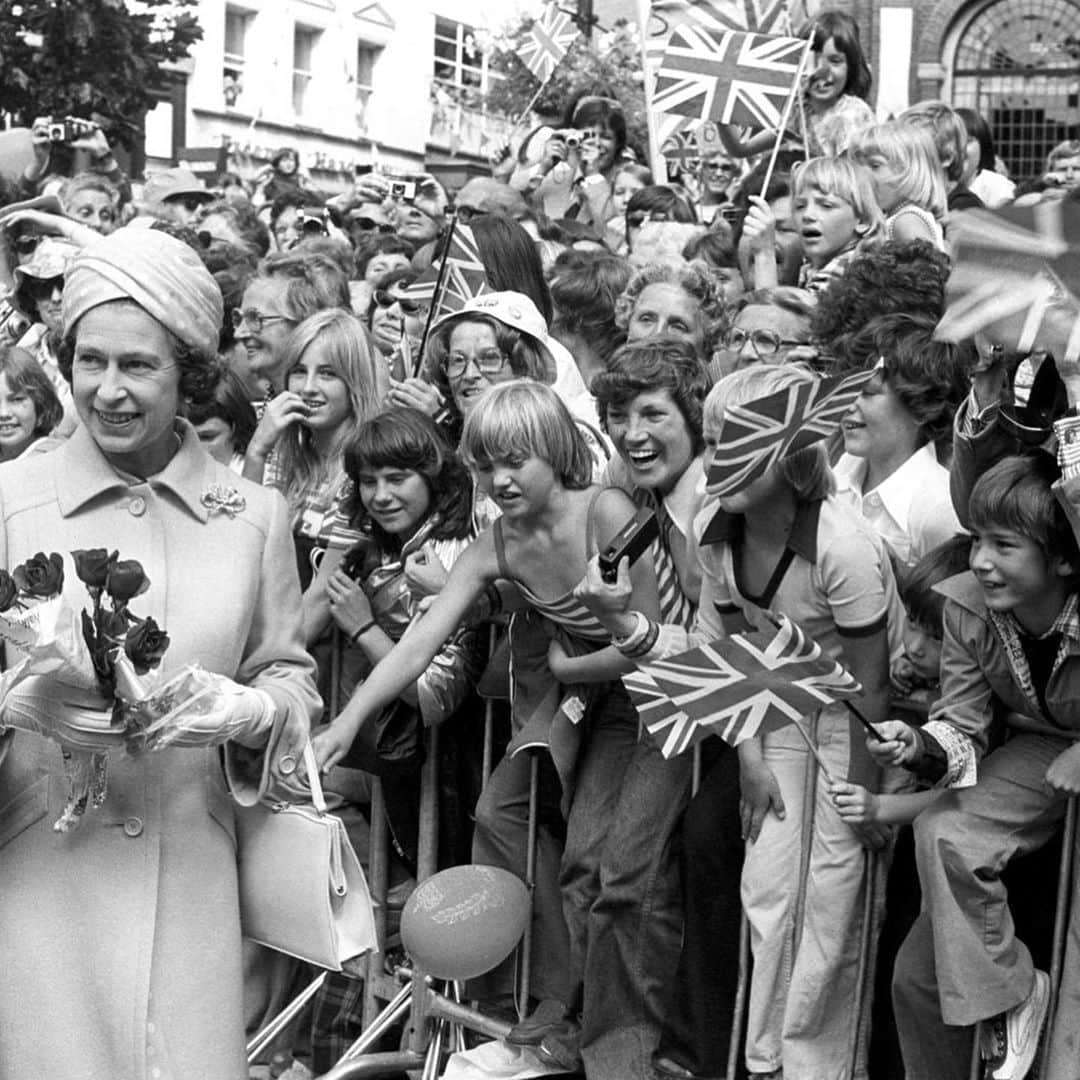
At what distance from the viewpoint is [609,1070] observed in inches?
194

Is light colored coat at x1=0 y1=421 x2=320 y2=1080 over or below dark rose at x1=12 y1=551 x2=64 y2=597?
below

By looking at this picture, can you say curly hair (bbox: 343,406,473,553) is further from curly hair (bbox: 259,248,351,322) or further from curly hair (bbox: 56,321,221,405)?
curly hair (bbox: 259,248,351,322)

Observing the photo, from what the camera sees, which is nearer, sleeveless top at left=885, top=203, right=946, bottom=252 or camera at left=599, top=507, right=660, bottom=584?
camera at left=599, top=507, right=660, bottom=584

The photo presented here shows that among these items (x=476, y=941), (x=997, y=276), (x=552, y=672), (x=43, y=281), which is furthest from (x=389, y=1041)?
(x=43, y=281)

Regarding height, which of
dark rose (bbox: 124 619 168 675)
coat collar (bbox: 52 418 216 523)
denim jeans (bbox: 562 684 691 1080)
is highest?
coat collar (bbox: 52 418 216 523)

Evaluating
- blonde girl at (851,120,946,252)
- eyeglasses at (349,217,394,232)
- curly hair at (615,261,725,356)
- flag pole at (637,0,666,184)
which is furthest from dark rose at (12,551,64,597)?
eyeglasses at (349,217,394,232)

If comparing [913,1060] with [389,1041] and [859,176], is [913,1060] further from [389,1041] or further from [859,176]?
[859,176]

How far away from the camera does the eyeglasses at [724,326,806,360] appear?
6117 mm

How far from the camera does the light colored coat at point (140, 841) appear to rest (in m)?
3.73

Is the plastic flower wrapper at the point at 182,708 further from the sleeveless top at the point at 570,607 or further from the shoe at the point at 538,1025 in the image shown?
the shoe at the point at 538,1025

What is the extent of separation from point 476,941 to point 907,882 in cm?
104

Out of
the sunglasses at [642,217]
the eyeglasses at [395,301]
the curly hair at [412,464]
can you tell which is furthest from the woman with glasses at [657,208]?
the curly hair at [412,464]

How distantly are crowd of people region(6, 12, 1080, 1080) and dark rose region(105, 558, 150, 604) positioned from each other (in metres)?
0.20

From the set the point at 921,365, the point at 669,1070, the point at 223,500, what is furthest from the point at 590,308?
the point at 223,500
